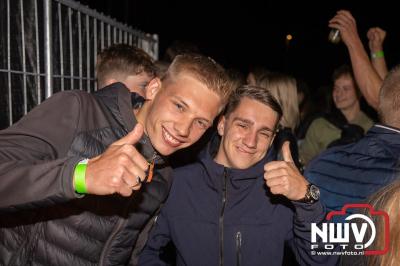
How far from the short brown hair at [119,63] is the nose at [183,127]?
124 cm

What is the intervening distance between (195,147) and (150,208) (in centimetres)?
108

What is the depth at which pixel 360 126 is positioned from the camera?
158 inches

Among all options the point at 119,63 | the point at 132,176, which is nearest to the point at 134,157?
the point at 132,176

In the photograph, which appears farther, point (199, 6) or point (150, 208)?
point (199, 6)

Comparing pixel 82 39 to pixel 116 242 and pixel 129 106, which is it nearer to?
pixel 129 106

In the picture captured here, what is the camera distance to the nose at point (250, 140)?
2.36m

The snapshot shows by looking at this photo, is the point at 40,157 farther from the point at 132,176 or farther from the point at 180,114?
the point at 180,114

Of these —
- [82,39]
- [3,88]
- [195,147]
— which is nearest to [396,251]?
[195,147]

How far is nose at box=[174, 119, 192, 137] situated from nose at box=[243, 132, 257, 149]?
52cm

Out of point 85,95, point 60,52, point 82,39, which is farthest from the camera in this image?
point 82,39

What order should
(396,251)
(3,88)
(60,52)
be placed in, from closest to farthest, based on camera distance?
(396,251), (3,88), (60,52)

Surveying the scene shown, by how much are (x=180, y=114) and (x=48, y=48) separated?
111 centimetres

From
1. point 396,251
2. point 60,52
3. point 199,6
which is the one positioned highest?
point 199,6

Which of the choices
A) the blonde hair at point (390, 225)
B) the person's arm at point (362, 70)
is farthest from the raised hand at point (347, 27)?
the blonde hair at point (390, 225)
